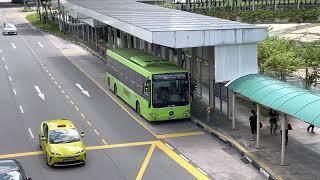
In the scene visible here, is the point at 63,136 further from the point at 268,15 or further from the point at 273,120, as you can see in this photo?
the point at 268,15

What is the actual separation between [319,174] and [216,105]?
37.2 ft

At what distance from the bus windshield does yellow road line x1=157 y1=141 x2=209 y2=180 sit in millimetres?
3086

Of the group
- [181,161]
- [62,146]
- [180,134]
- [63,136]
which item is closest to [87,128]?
[180,134]

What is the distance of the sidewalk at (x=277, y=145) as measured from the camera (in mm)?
19406

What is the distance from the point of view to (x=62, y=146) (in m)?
20.0

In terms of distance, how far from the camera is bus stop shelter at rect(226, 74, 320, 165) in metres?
17.9

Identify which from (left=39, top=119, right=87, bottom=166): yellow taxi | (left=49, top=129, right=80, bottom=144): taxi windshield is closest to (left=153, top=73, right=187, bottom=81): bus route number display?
(left=39, top=119, right=87, bottom=166): yellow taxi

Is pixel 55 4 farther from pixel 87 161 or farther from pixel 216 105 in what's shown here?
pixel 87 161

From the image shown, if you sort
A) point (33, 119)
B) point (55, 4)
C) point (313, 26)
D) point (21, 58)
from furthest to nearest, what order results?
1. point (55, 4)
2. point (313, 26)
3. point (21, 58)
4. point (33, 119)

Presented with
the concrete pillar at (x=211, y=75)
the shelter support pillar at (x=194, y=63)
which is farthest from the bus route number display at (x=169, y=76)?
the shelter support pillar at (x=194, y=63)

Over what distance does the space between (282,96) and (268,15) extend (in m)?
51.9

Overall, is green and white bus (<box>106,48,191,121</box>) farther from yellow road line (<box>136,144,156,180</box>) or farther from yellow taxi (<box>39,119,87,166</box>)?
yellow taxi (<box>39,119,87,166</box>)

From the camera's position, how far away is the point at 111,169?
66.2 feet

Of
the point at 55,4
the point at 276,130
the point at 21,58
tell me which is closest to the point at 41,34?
the point at 55,4
